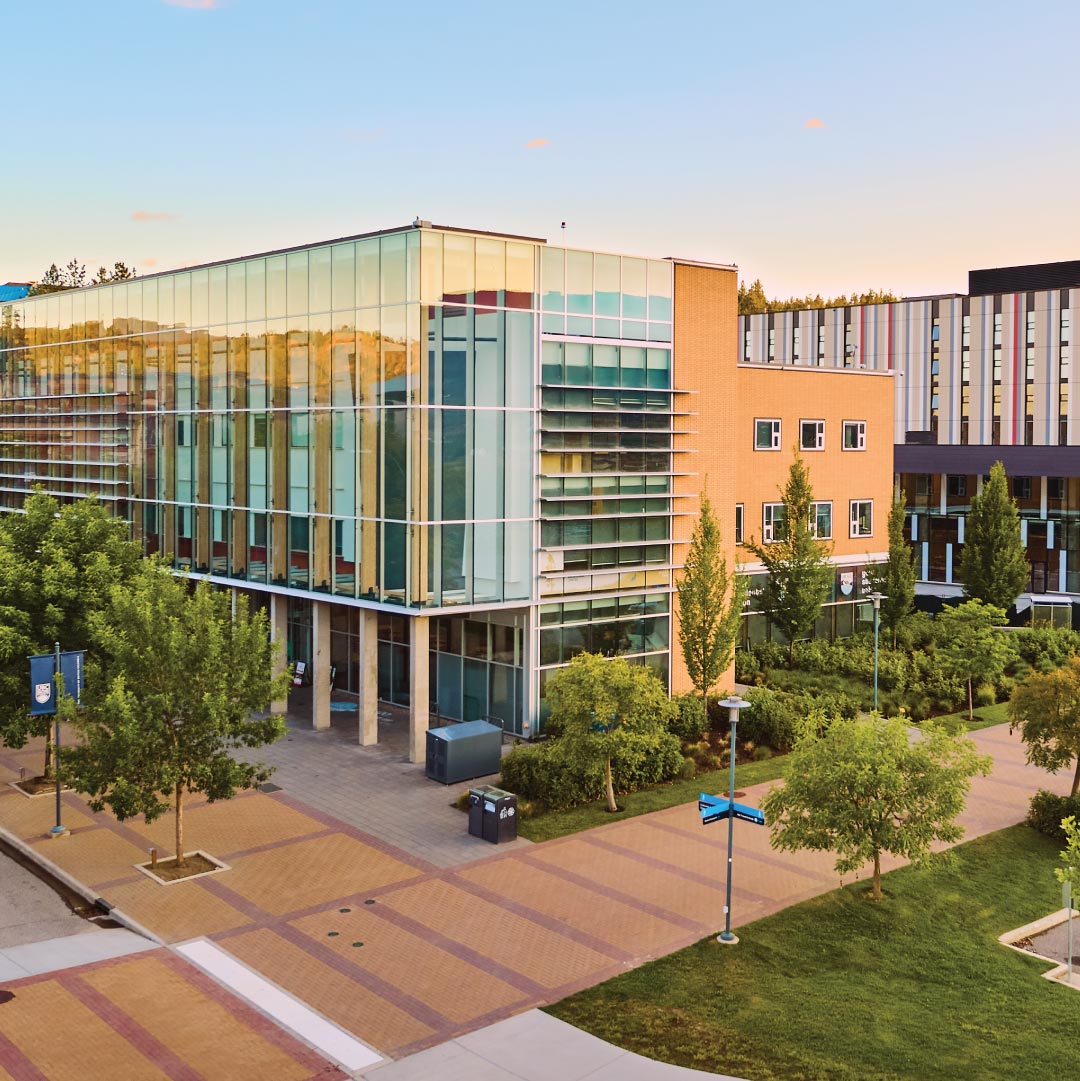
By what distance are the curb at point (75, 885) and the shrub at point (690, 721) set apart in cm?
1554

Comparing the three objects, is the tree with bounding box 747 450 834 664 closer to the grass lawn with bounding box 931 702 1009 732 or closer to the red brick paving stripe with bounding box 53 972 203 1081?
the grass lawn with bounding box 931 702 1009 732

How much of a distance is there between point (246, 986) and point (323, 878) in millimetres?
4753

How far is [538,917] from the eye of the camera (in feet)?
68.9

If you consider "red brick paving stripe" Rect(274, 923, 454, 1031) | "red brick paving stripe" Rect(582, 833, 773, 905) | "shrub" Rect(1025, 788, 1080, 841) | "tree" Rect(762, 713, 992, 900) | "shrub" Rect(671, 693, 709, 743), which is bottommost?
"red brick paving stripe" Rect(274, 923, 454, 1031)

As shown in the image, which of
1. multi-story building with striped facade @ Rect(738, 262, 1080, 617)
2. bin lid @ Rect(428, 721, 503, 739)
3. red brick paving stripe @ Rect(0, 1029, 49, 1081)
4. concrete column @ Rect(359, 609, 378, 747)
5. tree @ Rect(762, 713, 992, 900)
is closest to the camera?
red brick paving stripe @ Rect(0, 1029, 49, 1081)

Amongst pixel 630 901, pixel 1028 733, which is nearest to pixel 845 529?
pixel 1028 733

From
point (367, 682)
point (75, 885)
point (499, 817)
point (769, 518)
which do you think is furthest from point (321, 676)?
point (769, 518)

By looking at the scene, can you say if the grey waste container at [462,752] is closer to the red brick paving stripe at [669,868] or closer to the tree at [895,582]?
the red brick paving stripe at [669,868]

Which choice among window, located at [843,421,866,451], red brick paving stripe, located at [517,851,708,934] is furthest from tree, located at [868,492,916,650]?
red brick paving stripe, located at [517,851,708,934]

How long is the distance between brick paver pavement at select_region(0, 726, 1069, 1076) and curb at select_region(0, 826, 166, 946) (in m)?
0.19

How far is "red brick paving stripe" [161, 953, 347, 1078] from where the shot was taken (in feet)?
52.0

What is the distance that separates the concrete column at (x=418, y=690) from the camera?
101 ft

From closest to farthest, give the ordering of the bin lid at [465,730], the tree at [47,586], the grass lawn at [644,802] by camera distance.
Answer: the grass lawn at [644,802] < the tree at [47,586] < the bin lid at [465,730]

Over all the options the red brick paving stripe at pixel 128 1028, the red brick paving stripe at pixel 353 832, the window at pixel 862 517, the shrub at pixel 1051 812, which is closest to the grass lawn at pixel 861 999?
the shrub at pixel 1051 812
